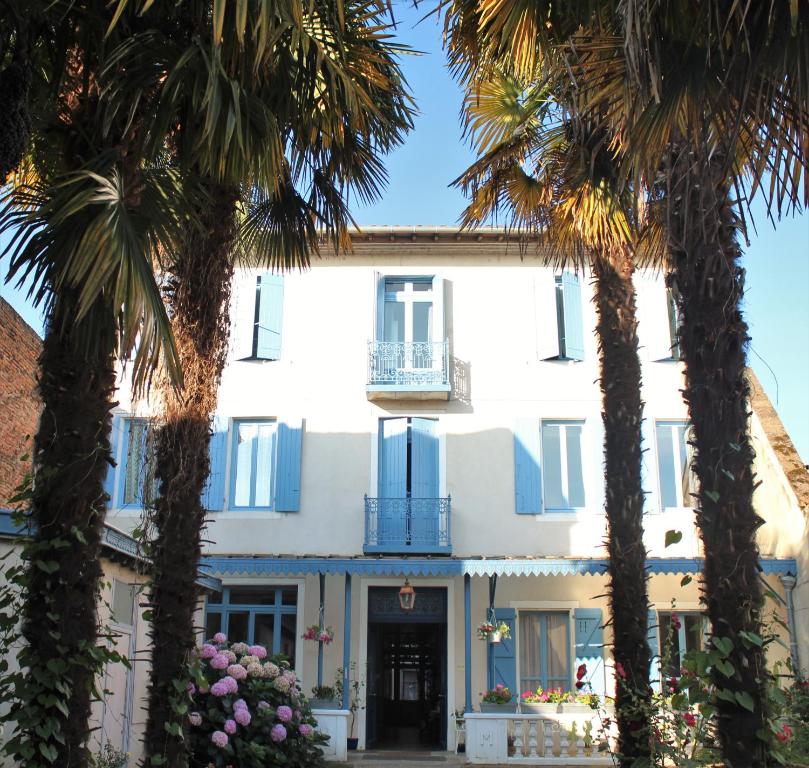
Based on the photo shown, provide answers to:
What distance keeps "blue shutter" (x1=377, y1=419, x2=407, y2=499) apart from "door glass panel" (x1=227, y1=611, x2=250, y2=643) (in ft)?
10.8

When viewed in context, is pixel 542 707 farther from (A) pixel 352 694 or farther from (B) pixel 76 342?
(B) pixel 76 342

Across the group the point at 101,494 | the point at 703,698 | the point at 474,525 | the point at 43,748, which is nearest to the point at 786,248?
the point at 703,698

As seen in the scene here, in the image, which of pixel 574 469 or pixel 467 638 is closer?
pixel 467 638

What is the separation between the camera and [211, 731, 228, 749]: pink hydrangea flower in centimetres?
1030

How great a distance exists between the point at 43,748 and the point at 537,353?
13830 millimetres

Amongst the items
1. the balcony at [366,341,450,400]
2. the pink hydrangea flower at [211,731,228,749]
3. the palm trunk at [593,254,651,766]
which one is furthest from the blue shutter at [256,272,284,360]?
the palm trunk at [593,254,651,766]

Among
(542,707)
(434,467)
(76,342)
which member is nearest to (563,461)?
(434,467)

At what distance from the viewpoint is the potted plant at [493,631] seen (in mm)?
15711

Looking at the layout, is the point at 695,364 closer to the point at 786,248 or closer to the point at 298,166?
the point at 786,248

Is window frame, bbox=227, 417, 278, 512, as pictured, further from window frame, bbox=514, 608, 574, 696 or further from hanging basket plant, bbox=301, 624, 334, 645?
window frame, bbox=514, 608, 574, 696

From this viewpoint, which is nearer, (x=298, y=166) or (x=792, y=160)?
(x=792, y=160)

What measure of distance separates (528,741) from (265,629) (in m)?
5.39

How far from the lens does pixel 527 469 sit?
56.5ft

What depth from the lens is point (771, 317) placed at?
6781 mm
